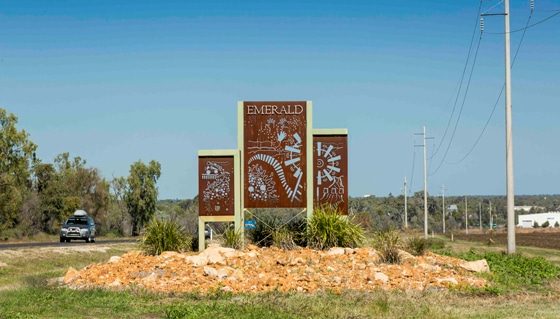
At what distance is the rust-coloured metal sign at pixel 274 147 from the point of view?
91.9 feet

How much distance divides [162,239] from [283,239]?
12.1ft

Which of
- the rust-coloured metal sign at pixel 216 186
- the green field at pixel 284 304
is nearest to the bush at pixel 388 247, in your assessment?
the green field at pixel 284 304

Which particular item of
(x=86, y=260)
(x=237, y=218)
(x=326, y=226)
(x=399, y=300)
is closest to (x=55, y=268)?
(x=86, y=260)

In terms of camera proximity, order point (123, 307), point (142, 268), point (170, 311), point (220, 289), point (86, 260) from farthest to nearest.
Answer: point (86, 260), point (142, 268), point (220, 289), point (123, 307), point (170, 311)

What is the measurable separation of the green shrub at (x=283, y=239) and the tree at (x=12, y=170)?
45104 millimetres

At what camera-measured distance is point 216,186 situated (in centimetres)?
2792

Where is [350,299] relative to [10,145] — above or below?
below

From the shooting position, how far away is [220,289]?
21297 millimetres

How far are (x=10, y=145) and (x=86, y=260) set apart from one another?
37.0 m

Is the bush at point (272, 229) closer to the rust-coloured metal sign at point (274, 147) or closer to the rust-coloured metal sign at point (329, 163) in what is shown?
the rust-coloured metal sign at point (274, 147)

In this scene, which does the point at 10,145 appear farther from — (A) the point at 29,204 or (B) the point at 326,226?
(B) the point at 326,226

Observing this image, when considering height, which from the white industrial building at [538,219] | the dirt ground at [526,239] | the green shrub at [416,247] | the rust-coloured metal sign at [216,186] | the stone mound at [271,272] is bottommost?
the white industrial building at [538,219]

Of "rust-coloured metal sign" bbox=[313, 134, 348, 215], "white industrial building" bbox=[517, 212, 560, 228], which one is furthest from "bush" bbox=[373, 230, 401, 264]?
"white industrial building" bbox=[517, 212, 560, 228]

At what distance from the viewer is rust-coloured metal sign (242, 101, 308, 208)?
1103 inches
